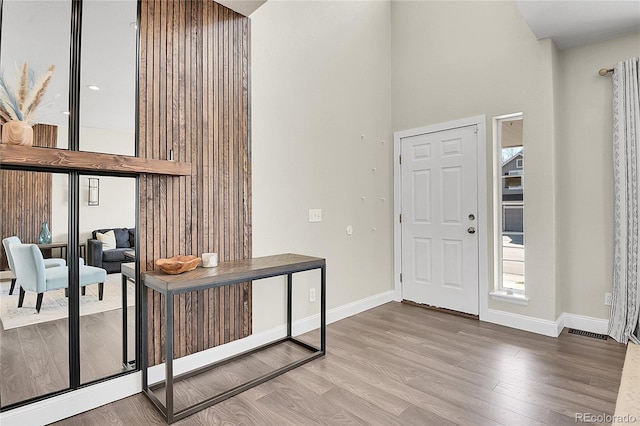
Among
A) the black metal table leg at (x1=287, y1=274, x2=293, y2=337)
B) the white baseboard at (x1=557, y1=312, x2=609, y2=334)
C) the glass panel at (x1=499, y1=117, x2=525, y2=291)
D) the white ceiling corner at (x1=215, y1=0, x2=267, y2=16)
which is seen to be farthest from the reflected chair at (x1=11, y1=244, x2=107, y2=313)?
the white baseboard at (x1=557, y1=312, x2=609, y2=334)

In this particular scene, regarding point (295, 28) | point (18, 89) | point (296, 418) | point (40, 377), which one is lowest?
point (296, 418)

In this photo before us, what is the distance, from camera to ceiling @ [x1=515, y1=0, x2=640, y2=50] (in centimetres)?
256

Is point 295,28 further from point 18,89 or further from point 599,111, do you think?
point 599,111

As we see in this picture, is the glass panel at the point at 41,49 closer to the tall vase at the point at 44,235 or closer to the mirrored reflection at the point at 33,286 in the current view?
the mirrored reflection at the point at 33,286

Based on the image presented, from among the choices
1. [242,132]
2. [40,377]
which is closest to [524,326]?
[242,132]

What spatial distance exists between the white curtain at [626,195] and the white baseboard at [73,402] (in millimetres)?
3720

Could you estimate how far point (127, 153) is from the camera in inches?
84.5

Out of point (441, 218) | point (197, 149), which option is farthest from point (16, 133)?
point (441, 218)

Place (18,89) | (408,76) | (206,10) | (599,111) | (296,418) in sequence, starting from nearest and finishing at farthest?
(18,89) → (296,418) → (206,10) → (599,111) → (408,76)

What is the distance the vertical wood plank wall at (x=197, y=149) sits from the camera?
2260 mm

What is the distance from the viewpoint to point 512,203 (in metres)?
3.44

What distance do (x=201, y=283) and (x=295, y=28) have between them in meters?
2.41

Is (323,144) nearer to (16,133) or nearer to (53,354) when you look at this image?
(16,133)

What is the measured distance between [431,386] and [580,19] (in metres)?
2.99
